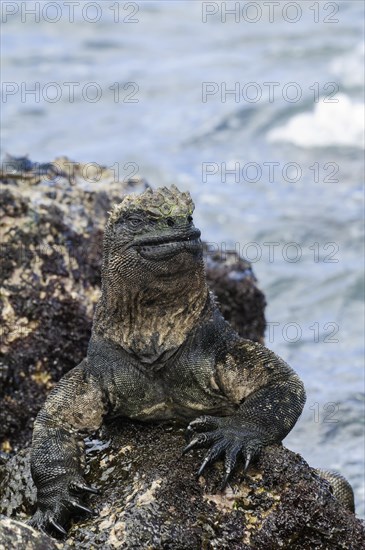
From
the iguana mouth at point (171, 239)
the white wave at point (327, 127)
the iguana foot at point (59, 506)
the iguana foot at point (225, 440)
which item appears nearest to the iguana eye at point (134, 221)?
the iguana mouth at point (171, 239)

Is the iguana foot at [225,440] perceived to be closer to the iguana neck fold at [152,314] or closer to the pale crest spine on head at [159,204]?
the iguana neck fold at [152,314]

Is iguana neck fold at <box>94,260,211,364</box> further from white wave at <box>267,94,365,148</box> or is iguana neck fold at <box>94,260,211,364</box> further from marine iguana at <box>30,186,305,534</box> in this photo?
white wave at <box>267,94,365,148</box>

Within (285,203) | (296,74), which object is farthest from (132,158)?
(296,74)

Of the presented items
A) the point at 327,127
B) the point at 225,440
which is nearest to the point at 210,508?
the point at 225,440

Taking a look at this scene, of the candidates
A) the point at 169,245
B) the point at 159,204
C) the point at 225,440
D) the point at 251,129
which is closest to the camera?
the point at 225,440

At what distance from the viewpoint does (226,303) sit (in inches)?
381

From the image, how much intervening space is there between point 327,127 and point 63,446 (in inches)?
472

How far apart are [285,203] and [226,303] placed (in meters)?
6.17

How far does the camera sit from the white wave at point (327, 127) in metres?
17.0

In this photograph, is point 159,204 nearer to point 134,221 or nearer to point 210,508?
point 134,221

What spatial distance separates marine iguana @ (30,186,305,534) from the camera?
6070 millimetres

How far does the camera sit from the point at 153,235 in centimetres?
612

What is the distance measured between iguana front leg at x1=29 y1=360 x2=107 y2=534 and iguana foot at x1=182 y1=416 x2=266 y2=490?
0.59m

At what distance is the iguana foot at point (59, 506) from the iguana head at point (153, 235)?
1.15 m
